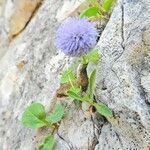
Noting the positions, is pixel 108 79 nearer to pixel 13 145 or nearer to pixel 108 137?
pixel 108 137

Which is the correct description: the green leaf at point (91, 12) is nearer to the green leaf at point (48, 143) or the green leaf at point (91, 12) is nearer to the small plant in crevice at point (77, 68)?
the small plant in crevice at point (77, 68)

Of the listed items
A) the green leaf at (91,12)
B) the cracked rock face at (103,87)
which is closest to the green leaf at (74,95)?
the cracked rock face at (103,87)

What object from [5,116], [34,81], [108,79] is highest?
[108,79]

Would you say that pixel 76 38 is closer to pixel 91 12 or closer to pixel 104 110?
pixel 104 110

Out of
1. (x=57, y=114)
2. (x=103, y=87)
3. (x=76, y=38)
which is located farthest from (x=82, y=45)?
(x=57, y=114)

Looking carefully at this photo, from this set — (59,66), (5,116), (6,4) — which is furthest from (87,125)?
(6,4)
